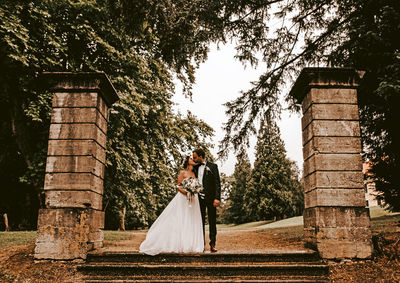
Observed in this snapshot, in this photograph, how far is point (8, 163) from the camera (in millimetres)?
13828

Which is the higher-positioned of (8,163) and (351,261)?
(8,163)

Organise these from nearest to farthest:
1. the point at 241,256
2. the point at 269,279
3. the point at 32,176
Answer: the point at 269,279
the point at 241,256
the point at 32,176

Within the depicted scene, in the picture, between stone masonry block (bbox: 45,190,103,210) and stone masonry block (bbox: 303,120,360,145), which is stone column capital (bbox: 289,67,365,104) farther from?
stone masonry block (bbox: 45,190,103,210)

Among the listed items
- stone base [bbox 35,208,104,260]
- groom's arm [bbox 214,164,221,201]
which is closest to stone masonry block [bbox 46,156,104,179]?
stone base [bbox 35,208,104,260]

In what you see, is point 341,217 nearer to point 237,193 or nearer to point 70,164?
point 70,164

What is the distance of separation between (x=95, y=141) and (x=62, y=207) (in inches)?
53.3

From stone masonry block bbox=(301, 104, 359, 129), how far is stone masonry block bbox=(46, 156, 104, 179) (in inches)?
173

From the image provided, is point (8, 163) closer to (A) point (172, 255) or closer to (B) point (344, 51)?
(A) point (172, 255)

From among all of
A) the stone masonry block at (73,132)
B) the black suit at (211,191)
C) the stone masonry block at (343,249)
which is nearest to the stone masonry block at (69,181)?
the stone masonry block at (73,132)

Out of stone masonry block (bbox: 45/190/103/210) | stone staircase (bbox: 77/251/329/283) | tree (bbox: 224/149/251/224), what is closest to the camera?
stone staircase (bbox: 77/251/329/283)

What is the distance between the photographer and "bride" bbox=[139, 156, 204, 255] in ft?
17.8

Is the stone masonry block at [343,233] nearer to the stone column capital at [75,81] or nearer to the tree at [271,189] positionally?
the stone column capital at [75,81]

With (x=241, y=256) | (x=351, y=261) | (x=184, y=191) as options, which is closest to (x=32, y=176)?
(x=184, y=191)

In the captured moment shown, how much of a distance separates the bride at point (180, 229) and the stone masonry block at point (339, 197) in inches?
89.3
